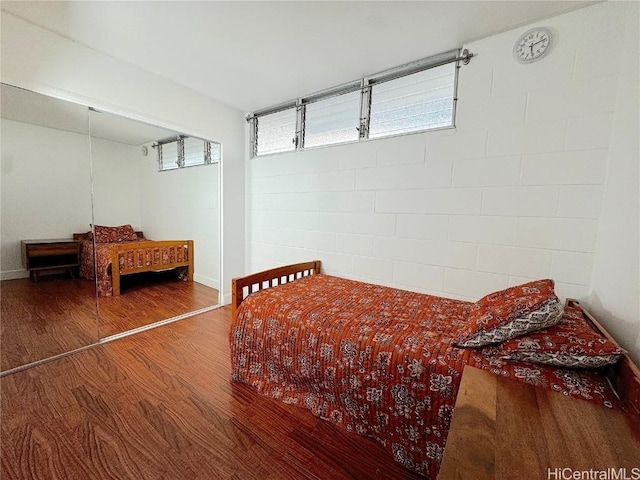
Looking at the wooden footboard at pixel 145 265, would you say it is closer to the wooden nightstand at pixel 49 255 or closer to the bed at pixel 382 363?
the wooden nightstand at pixel 49 255

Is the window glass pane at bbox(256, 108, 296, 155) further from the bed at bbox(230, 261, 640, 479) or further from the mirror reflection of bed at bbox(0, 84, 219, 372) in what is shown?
the bed at bbox(230, 261, 640, 479)

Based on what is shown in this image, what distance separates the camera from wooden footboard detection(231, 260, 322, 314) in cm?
187

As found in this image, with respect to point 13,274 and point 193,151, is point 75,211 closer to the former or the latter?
point 13,274

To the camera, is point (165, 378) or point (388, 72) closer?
point (165, 378)

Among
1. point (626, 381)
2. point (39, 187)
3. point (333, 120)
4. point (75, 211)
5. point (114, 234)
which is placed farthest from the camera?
point (114, 234)

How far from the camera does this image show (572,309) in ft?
4.72

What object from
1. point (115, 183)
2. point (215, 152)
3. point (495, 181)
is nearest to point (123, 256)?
point (115, 183)

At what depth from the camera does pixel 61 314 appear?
8.09 feet

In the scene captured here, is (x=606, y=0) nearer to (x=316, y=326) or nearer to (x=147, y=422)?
(x=316, y=326)

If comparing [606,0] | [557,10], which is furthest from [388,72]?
[606,0]

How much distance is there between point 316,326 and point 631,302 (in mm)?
1500

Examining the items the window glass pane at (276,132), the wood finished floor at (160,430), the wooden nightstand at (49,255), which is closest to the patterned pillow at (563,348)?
the wood finished floor at (160,430)

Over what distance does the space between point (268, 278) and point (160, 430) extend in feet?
3.74

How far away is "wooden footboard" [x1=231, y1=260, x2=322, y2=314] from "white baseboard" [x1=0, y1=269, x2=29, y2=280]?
185 centimetres
